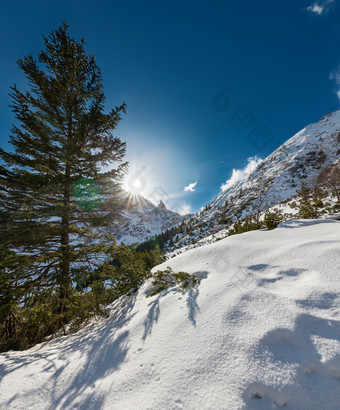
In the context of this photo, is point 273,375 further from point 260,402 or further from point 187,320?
point 187,320

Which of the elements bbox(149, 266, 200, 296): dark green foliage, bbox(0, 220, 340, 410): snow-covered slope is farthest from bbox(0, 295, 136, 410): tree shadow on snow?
bbox(149, 266, 200, 296): dark green foliage

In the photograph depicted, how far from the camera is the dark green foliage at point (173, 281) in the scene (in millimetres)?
3433

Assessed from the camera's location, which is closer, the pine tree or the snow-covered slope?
the snow-covered slope

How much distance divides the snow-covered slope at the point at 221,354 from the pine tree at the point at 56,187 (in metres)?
1.96

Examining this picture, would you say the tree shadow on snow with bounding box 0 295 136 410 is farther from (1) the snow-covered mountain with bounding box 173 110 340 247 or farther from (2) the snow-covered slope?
(1) the snow-covered mountain with bounding box 173 110 340 247

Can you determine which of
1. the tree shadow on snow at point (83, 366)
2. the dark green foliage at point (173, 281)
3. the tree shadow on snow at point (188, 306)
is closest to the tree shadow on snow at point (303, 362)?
the tree shadow on snow at point (188, 306)

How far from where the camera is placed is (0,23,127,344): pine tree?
4328 millimetres

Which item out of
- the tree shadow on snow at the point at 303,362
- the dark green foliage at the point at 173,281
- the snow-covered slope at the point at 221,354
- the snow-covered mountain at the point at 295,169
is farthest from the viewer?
the snow-covered mountain at the point at 295,169

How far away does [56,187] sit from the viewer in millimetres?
4871

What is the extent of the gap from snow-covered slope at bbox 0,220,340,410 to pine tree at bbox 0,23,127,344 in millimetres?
1963

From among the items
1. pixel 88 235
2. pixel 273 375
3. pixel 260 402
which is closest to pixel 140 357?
pixel 260 402

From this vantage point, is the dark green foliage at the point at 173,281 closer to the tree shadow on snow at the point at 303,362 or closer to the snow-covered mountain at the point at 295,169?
the tree shadow on snow at the point at 303,362

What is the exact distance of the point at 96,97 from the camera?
21.0 ft

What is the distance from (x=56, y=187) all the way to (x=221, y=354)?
19.2ft
